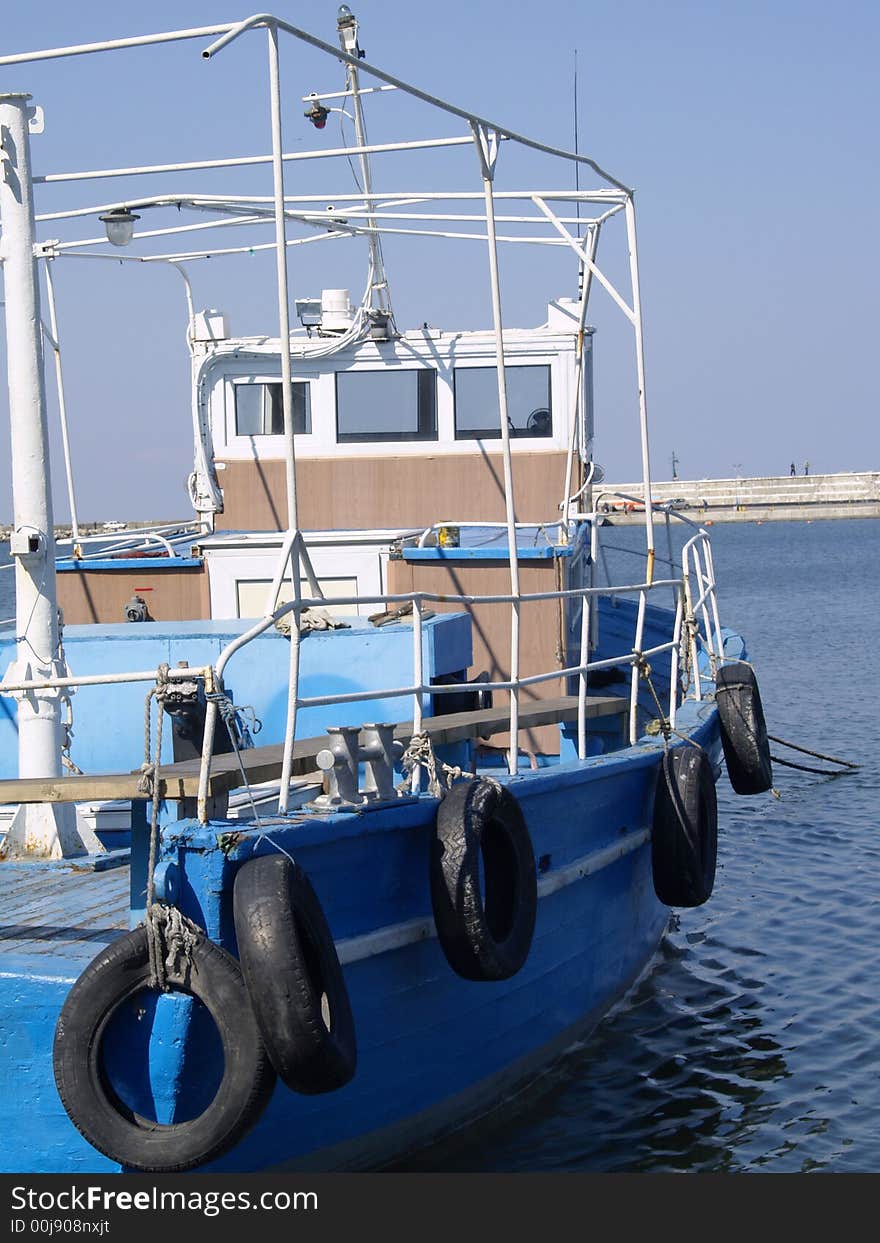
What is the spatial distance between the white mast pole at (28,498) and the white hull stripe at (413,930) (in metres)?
2.17

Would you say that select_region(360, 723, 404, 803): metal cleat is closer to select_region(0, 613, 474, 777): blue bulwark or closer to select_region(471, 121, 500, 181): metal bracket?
select_region(0, 613, 474, 777): blue bulwark

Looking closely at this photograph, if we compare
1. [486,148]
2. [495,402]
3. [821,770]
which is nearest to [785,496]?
[821,770]

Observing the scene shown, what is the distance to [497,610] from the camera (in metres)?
11.1

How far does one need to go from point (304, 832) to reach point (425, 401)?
764cm

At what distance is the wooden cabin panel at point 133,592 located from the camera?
1168cm

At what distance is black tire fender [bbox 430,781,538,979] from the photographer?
21.5ft

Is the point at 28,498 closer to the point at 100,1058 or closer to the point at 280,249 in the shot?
the point at 280,249

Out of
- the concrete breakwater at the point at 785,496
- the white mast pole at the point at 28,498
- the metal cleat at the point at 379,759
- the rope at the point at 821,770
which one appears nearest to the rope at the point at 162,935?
the metal cleat at the point at 379,759

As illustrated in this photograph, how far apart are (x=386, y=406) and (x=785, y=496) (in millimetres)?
103052

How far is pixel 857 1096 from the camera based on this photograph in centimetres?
866

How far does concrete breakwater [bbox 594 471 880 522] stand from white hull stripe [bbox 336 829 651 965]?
100962mm

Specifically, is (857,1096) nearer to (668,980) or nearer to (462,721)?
(668,980)

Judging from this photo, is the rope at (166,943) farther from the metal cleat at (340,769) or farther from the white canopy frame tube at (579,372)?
the white canopy frame tube at (579,372)

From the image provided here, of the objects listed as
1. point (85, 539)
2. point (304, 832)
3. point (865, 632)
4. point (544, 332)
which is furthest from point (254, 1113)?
point (865, 632)
